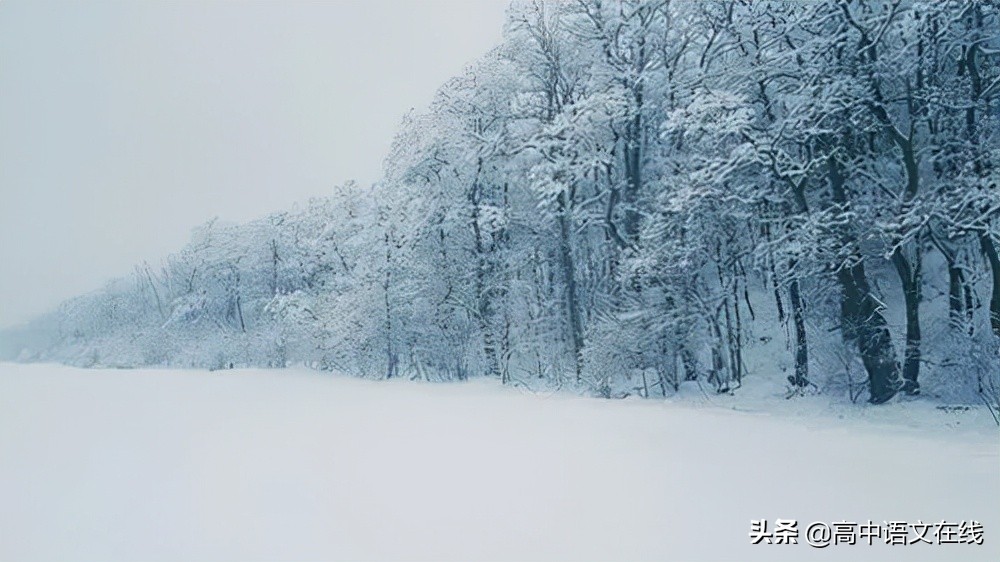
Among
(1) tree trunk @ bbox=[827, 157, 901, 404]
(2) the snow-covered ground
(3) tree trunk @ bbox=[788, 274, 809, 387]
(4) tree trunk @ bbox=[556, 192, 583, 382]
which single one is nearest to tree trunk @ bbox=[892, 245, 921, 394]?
(1) tree trunk @ bbox=[827, 157, 901, 404]

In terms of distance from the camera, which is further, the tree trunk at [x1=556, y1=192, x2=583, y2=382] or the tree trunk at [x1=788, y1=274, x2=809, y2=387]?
the tree trunk at [x1=556, y1=192, x2=583, y2=382]

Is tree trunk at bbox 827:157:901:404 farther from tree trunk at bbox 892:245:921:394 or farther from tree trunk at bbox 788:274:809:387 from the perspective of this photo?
tree trunk at bbox 788:274:809:387

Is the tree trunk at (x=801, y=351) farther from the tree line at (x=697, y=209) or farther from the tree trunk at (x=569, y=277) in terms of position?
the tree trunk at (x=569, y=277)

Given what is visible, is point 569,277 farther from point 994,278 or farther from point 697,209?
point 994,278

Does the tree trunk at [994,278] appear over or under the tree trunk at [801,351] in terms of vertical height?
over

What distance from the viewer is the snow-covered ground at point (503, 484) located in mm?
4898

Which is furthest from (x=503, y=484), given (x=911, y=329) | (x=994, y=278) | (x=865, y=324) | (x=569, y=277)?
(x=569, y=277)

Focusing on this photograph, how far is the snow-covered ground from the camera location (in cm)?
490

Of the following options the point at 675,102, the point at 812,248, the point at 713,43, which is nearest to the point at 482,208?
the point at 675,102

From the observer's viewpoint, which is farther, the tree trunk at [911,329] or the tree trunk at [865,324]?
the tree trunk at [865,324]

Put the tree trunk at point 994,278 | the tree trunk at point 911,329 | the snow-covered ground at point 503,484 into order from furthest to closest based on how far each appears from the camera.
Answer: the tree trunk at point 911,329
the tree trunk at point 994,278
the snow-covered ground at point 503,484

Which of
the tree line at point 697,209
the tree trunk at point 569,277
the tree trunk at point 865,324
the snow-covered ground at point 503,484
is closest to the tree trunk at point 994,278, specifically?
the tree line at point 697,209

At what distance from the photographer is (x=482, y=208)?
21672 millimetres

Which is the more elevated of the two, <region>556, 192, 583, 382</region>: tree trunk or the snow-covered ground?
<region>556, 192, 583, 382</region>: tree trunk
